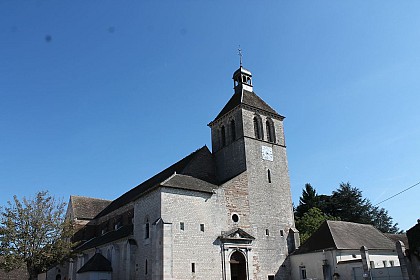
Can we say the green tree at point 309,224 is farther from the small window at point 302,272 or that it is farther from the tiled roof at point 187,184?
the tiled roof at point 187,184

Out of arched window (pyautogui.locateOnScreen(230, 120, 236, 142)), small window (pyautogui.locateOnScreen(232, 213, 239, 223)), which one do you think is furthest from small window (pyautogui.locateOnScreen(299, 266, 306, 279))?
arched window (pyautogui.locateOnScreen(230, 120, 236, 142))

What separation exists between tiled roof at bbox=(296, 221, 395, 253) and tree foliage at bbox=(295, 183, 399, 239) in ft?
73.4

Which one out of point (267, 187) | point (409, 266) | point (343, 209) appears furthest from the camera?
point (343, 209)

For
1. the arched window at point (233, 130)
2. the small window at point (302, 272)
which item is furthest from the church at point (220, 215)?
the small window at point (302, 272)

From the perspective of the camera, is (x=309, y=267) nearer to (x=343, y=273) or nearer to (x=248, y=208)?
(x=343, y=273)

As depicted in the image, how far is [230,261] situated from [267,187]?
6.77 m

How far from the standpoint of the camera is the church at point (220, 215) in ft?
76.9

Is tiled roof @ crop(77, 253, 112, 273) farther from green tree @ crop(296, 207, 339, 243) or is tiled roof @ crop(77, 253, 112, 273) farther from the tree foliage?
the tree foliage

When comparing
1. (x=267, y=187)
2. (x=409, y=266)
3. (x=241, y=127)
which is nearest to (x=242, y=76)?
(x=241, y=127)

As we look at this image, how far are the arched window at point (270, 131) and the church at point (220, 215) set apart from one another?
3.4 inches

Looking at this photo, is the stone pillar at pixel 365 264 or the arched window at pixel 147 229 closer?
the stone pillar at pixel 365 264

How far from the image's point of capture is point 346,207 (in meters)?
54.7

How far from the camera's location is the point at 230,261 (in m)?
24.8

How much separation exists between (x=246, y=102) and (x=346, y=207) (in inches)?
1278
